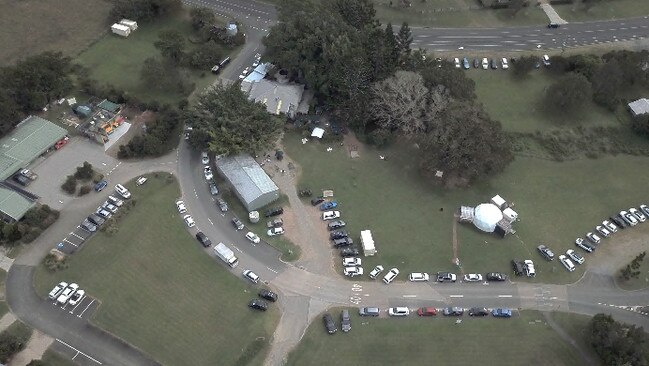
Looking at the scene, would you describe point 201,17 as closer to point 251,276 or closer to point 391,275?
point 251,276

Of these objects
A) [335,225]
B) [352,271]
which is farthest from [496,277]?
[335,225]

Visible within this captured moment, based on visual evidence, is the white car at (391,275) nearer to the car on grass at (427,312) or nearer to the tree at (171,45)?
the car on grass at (427,312)

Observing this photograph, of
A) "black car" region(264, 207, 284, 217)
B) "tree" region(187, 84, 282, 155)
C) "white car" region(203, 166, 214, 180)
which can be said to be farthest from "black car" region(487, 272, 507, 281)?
"white car" region(203, 166, 214, 180)

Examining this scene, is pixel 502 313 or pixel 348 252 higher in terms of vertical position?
pixel 502 313

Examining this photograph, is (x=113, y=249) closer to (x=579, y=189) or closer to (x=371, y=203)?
(x=371, y=203)

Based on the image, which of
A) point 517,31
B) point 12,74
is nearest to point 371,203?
point 517,31

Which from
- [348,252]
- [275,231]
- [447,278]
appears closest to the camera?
[447,278]
